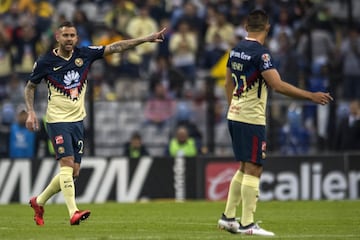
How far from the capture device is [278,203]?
770 inches

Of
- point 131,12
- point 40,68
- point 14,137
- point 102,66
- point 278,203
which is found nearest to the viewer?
point 40,68

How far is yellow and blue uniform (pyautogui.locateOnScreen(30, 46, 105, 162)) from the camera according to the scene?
44.9 ft

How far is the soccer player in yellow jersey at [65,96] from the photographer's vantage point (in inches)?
537

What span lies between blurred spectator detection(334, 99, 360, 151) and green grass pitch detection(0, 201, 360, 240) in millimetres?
3413

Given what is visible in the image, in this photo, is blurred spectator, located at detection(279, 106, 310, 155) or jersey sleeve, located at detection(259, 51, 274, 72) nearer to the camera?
jersey sleeve, located at detection(259, 51, 274, 72)

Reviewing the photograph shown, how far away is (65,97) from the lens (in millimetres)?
13773

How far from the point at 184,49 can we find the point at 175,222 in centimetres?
1078

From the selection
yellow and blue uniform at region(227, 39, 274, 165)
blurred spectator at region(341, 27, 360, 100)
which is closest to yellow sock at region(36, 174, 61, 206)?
yellow and blue uniform at region(227, 39, 274, 165)

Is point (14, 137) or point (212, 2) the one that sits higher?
point (212, 2)

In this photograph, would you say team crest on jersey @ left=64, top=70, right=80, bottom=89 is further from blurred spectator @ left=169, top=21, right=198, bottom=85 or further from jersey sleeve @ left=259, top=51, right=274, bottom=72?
blurred spectator @ left=169, top=21, right=198, bottom=85

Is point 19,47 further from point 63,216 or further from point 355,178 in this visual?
point 63,216

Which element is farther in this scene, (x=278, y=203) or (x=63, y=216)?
(x=278, y=203)

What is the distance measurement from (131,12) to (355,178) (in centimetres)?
696

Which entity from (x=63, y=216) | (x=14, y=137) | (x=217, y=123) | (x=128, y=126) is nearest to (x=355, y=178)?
(x=217, y=123)
